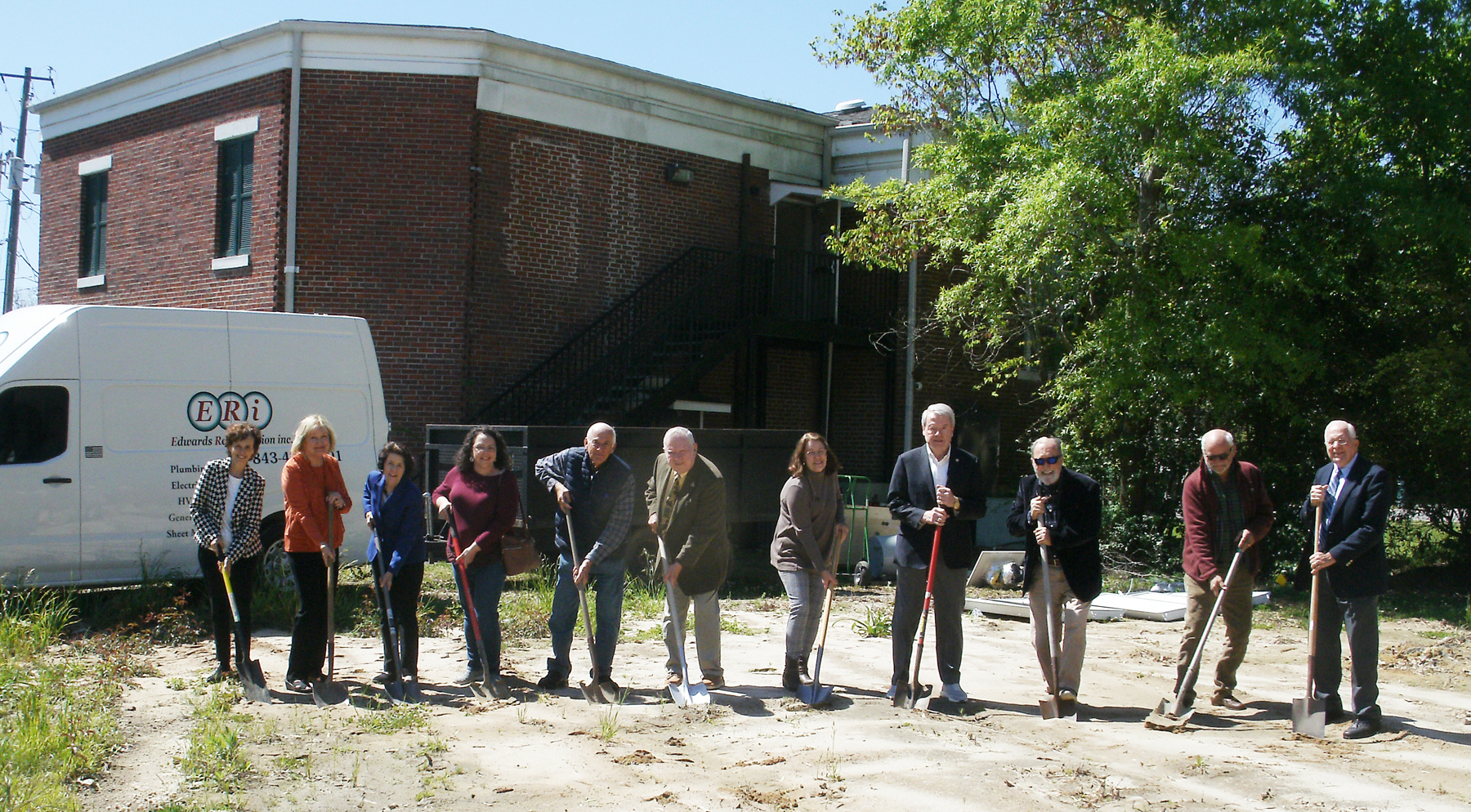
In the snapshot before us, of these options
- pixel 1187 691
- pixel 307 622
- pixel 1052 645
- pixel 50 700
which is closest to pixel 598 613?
pixel 307 622

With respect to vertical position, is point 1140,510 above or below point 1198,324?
below

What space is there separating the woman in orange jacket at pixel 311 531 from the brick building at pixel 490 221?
764cm

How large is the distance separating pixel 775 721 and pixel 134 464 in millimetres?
6070

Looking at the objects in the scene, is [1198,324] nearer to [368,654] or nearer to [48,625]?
[368,654]

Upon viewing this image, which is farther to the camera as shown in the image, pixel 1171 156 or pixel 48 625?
pixel 1171 156

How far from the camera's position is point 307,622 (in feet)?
24.1

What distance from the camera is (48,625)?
8391 millimetres

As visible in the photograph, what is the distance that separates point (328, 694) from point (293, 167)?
9.73 metres

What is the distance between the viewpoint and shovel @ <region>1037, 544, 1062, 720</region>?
22.8ft

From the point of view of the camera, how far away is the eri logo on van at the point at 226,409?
1011 centimetres

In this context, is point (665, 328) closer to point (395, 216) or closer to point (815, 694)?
point (395, 216)

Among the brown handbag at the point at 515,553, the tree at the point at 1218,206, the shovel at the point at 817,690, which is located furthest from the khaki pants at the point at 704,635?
the tree at the point at 1218,206

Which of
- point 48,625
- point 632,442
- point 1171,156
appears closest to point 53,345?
point 48,625

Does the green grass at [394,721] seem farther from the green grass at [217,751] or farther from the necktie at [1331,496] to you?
the necktie at [1331,496]
